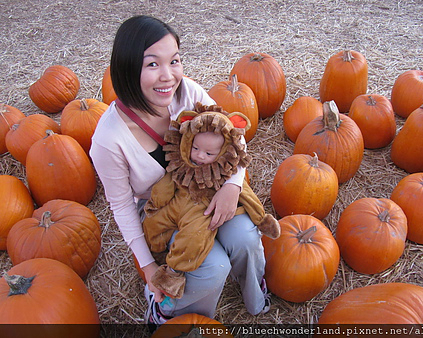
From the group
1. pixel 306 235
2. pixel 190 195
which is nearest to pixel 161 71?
pixel 190 195

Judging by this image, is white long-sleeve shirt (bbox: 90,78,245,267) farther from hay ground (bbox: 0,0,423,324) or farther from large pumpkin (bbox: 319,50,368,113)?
large pumpkin (bbox: 319,50,368,113)

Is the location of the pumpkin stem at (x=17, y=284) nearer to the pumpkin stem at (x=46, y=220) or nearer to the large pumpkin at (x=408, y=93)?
Result: the pumpkin stem at (x=46, y=220)

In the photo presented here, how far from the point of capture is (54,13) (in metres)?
6.81

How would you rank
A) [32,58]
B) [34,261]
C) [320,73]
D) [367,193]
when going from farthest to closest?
[32,58]
[320,73]
[367,193]
[34,261]

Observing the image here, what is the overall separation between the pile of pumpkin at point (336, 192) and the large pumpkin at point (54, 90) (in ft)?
6.29

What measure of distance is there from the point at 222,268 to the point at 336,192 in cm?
129

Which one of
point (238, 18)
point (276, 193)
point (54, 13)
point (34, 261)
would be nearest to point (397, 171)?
point (276, 193)

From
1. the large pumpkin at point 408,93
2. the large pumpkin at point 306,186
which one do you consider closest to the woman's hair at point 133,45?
the large pumpkin at point 306,186

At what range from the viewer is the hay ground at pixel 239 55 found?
98.7 inches

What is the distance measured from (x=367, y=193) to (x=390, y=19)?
4.13m

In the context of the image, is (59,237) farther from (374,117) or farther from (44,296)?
(374,117)

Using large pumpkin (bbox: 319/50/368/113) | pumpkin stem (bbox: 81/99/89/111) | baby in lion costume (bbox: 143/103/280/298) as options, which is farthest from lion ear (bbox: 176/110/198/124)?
large pumpkin (bbox: 319/50/368/113)

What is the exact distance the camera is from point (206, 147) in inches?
72.9

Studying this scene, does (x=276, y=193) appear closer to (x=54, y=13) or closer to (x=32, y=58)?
(x=32, y=58)
